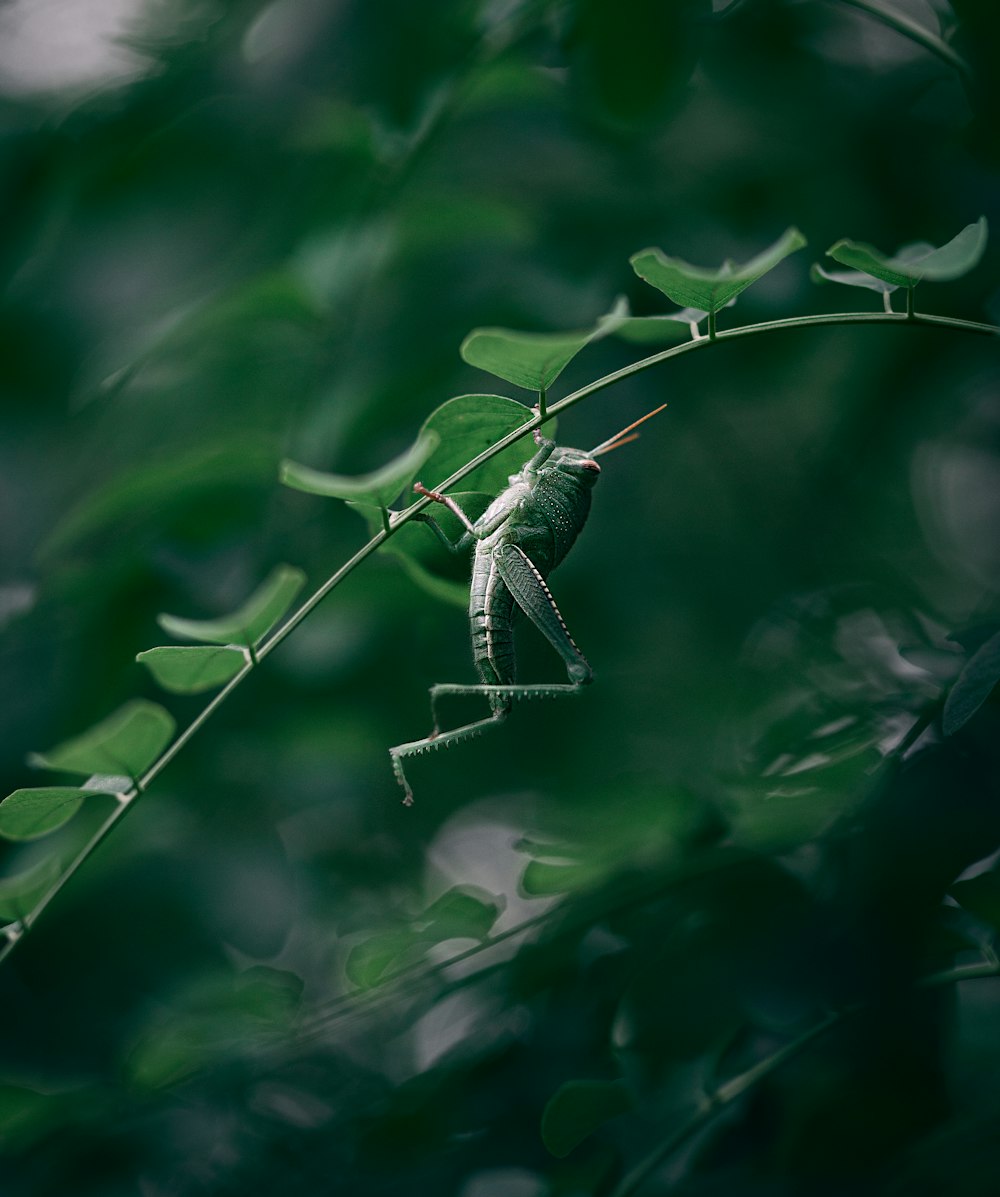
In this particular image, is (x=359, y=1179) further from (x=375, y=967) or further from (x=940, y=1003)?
(x=940, y=1003)

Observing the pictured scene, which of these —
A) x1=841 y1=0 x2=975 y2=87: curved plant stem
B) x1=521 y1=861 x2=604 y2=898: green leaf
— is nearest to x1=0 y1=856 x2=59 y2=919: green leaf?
x1=521 y1=861 x2=604 y2=898: green leaf

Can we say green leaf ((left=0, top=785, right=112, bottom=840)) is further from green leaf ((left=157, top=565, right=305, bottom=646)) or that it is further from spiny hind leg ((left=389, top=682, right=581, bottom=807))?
spiny hind leg ((left=389, top=682, right=581, bottom=807))

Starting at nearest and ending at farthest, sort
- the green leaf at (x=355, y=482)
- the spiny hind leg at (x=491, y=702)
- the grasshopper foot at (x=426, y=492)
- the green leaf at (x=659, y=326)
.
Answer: the green leaf at (x=355, y=482) < the green leaf at (x=659, y=326) < the grasshopper foot at (x=426, y=492) < the spiny hind leg at (x=491, y=702)

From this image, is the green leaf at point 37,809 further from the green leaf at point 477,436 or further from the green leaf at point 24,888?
the green leaf at point 477,436

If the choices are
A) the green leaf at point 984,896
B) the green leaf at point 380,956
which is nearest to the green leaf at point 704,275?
the green leaf at point 984,896

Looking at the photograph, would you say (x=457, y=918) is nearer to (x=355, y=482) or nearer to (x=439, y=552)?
(x=439, y=552)

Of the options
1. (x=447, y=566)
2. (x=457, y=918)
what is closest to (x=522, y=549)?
(x=447, y=566)

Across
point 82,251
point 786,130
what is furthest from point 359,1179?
point 786,130

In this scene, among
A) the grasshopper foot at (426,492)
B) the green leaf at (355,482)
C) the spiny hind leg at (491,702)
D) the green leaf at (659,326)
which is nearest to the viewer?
the green leaf at (355,482)
